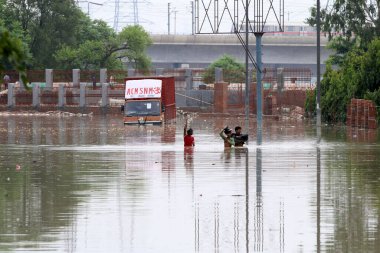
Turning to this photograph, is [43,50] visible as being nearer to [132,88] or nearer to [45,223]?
[132,88]

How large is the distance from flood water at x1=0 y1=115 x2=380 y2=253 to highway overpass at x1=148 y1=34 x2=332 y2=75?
7893 cm

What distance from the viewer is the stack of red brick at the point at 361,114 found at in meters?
57.0

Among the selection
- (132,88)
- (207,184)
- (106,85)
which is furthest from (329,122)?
(207,184)

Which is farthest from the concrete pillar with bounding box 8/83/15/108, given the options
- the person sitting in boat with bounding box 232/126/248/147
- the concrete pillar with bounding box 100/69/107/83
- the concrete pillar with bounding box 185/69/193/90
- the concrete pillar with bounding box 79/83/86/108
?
the person sitting in boat with bounding box 232/126/248/147

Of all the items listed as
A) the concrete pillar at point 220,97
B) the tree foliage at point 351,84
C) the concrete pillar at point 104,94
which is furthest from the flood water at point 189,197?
the concrete pillar at point 104,94

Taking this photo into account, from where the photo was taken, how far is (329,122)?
6550 cm

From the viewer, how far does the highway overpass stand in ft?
398

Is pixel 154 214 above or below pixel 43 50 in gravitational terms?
below

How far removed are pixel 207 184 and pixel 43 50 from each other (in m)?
79.2

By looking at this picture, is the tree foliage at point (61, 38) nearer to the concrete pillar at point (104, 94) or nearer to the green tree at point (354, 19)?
the concrete pillar at point (104, 94)

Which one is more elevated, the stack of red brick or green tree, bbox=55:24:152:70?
green tree, bbox=55:24:152:70

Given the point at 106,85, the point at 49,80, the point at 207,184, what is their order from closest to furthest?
1. the point at 207,184
2. the point at 106,85
3. the point at 49,80

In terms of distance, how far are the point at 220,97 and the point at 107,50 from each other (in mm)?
25642

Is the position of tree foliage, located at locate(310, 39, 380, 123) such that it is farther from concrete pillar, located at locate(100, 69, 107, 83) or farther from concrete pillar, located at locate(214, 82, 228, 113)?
concrete pillar, located at locate(100, 69, 107, 83)
